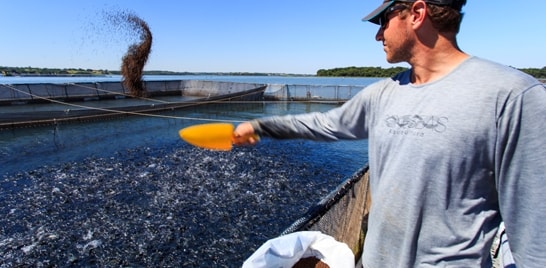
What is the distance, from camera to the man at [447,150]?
1.18m

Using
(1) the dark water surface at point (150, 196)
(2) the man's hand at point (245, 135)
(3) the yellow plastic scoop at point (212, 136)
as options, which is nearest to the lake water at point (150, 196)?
(1) the dark water surface at point (150, 196)

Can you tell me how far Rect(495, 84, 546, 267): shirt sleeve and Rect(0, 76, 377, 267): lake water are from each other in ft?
18.3

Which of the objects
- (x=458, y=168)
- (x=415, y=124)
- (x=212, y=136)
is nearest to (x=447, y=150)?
(x=458, y=168)

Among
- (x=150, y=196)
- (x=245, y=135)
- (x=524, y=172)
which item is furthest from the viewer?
(x=150, y=196)

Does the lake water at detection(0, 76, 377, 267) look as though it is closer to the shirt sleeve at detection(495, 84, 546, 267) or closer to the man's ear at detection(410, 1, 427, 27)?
the shirt sleeve at detection(495, 84, 546, 267)

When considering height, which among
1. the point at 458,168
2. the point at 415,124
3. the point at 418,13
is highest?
the point at 418,13

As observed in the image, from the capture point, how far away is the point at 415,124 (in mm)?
1433

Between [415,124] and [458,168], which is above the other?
[415,124]

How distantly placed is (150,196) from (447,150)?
8.63 m

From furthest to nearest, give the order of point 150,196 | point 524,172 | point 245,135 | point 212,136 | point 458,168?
point 150,196, point 212,136, point 245,135, point 458,168, point 524,172

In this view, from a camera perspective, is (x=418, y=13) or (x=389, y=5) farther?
(x=389, y=5)

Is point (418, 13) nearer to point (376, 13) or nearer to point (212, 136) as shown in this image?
point (376, 13)

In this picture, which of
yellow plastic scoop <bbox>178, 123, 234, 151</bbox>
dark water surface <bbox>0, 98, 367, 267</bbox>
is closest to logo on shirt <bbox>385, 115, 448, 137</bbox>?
yellow plastic scoop <bbox>178, 123, 234, 151</bbox>

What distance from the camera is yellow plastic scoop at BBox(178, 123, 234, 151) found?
200 cm
